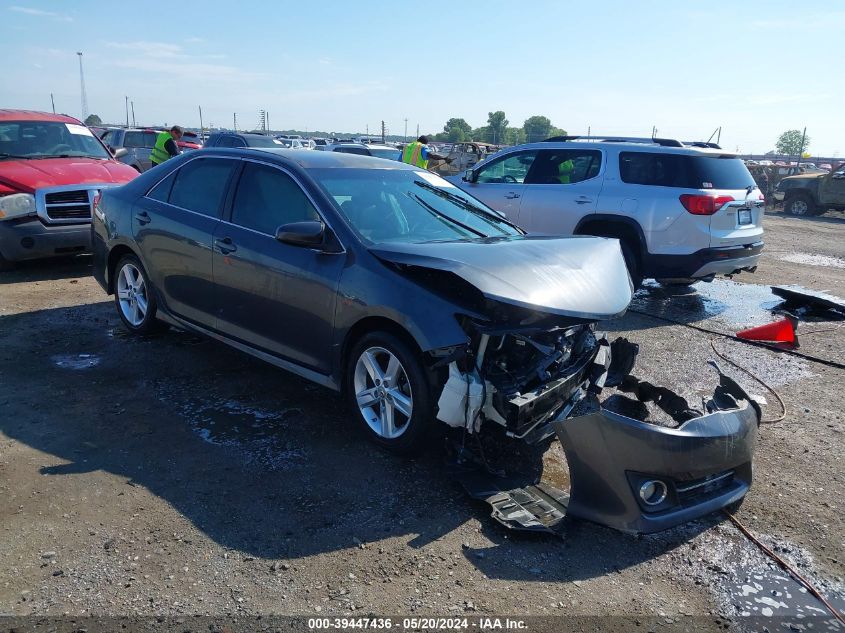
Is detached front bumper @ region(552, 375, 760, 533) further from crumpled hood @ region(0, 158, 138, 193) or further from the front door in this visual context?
crumpled hood @ region(0, 158, 138, 193)

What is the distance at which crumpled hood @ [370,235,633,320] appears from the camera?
3.61m

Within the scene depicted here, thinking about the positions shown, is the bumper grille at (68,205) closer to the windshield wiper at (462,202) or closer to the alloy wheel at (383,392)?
the windshield wiper at (462,202)

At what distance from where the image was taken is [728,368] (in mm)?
6012

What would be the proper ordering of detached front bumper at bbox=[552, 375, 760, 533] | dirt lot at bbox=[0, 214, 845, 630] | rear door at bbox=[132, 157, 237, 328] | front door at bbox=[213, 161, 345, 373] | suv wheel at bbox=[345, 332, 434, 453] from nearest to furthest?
dirt lot at bbox=[0, 214, 845, 630]
detached front bumper at bbox=[552, 375, 760, 533]
suv wheel at bbox=[345, 332, 434, 453]
front door at bbox=[213, 161, 345, 373]
rear door at bbox=[132, 157, 237, 328]

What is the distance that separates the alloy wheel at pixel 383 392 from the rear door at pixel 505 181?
545 centimetres

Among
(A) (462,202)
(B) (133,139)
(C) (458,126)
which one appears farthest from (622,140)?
(C) (458,126)

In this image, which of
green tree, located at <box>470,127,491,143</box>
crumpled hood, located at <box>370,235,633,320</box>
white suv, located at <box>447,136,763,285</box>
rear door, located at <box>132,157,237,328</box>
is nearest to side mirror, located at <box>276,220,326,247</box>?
crumpled hood, located at <box>370,235,633,320</box>

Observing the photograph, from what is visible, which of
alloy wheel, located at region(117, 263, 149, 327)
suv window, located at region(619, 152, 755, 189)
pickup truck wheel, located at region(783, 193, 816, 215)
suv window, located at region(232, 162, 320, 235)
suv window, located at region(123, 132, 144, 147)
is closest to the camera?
suv window, located at region(232, 162, 320, 235)

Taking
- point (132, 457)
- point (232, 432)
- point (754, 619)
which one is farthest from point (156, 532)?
point (754, 619)

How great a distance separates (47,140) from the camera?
9445 millimetres

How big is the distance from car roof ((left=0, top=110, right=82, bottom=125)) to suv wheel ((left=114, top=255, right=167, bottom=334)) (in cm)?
488

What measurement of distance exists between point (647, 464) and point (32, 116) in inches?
396

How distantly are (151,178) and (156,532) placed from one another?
11.9 ft

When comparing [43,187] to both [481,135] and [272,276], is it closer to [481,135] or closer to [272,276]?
[272,276]
